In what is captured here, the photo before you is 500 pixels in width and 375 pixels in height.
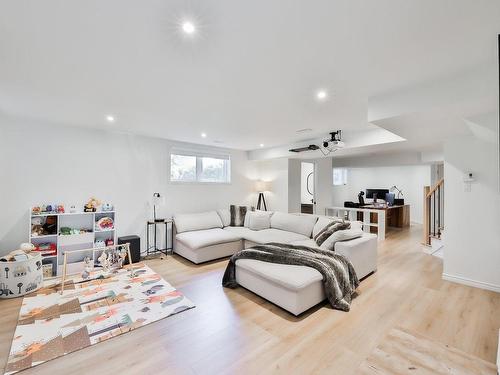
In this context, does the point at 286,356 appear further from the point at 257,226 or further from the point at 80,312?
the point at 257,226

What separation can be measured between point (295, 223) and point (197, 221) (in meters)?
2.09

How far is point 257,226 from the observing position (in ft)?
16.8

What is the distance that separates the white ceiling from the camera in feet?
4.62

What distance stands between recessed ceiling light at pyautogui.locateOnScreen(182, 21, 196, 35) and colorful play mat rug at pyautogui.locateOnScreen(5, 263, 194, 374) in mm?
2686

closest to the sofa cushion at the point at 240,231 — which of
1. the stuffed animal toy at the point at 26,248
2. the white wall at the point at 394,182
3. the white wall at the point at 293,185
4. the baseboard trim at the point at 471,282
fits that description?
the white wall at the point at 293,185

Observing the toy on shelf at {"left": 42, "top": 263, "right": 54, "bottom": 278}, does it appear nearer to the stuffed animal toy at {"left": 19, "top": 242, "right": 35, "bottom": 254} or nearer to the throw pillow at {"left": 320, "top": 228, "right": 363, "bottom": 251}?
the stuffed animal toy at {"left": 19, "top": 242, "right": 35, "bottom": 254}

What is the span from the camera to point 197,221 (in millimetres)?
5020

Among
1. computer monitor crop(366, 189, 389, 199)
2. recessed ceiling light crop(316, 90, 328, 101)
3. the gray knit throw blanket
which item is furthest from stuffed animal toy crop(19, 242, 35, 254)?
computer monitor crop(366, 189, 389, 199)

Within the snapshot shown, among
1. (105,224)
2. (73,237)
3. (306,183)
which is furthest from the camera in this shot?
(306,183)

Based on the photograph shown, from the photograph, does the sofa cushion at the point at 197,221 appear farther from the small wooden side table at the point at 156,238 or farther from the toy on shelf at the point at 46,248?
the toy on shelf at the point at 46,248

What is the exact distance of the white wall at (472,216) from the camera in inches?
119

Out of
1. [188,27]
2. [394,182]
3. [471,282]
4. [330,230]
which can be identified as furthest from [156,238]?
[394,182]

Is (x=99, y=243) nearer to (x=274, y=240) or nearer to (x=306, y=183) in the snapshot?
(x=274, y=240)

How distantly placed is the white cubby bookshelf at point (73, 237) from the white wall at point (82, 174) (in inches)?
8.9
